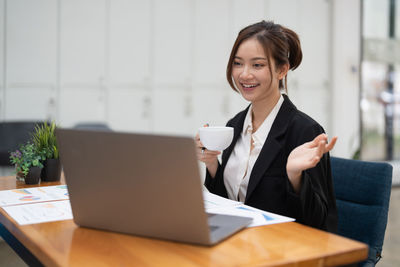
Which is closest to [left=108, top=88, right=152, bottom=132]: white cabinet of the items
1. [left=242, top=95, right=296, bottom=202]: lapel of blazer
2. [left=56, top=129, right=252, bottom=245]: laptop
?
[left=242, top=95, right=296, bottom=202]: lapel of blazer

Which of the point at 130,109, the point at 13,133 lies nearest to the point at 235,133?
the point at 13,133

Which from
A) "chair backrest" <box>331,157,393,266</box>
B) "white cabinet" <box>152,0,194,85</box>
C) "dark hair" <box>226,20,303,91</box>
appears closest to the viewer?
"chair backrest" <box>331,157,393,266</box>

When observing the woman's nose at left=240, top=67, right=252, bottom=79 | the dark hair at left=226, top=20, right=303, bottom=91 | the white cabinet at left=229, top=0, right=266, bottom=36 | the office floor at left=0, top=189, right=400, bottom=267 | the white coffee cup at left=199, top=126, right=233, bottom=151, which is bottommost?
the office floor at left=0, top=189, right=400, bottom=267

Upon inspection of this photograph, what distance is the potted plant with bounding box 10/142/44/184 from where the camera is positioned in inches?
65.9

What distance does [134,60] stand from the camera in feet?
15.4

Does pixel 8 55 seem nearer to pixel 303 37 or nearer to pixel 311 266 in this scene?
pixel 303 37

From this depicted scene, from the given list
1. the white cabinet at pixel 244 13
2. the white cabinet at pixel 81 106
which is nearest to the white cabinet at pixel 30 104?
the white cabinet at pixel 81 106

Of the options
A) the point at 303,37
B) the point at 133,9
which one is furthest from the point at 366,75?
the point at 133,9

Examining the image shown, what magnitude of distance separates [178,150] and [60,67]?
3.86 metres

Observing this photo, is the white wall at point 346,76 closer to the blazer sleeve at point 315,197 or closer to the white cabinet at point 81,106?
the white cabinet at point 81,106

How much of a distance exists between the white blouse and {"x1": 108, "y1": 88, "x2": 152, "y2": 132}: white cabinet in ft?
10.0

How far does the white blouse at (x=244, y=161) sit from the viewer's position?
1.57m

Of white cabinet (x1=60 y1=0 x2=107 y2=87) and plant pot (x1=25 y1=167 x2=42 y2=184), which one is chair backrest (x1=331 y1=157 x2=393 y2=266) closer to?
plant pot (x1=25 y1=167 x2=42 y2=184)

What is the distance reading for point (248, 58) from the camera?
5.14 feet
